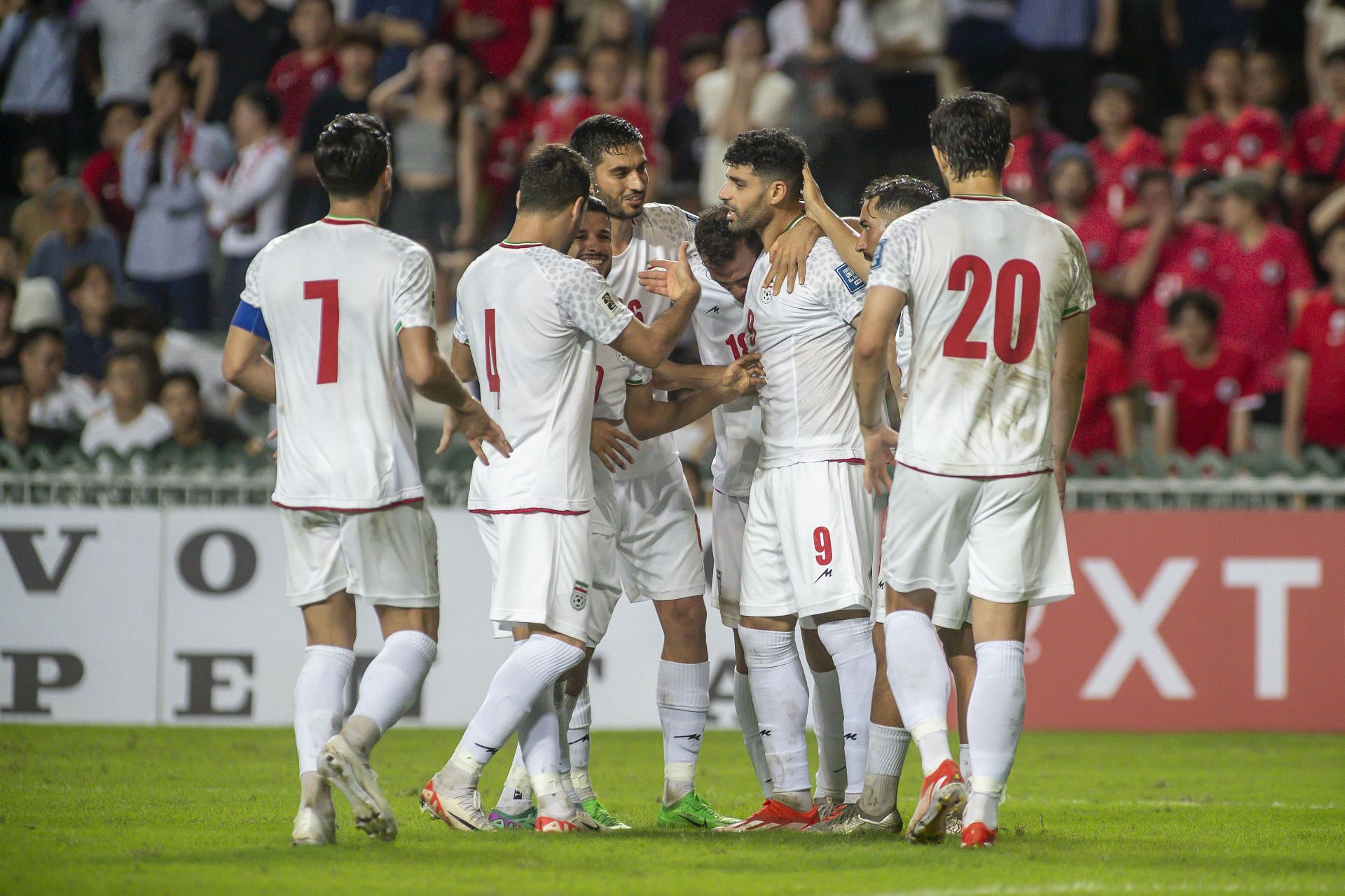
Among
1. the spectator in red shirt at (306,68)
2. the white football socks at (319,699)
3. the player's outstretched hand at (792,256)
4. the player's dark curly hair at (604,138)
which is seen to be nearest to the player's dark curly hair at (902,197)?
the player's outstretched hand at (792,256)

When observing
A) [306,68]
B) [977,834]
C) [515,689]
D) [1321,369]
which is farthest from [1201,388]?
[306,68]

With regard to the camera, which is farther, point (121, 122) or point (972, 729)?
point (121, 122)

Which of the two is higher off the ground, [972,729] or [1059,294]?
[1059,294]

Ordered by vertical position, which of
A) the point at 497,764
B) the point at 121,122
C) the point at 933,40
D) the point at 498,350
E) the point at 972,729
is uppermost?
the point at 933,40

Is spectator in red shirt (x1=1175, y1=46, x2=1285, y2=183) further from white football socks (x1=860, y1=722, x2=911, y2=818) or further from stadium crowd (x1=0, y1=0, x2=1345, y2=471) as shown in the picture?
white football socks (x1=860, y1=722, x2=911, y2=818)

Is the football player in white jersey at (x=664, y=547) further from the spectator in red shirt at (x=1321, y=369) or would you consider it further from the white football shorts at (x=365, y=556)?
the spectator in red shirt at (x=1321, y=369)

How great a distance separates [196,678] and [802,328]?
552cm

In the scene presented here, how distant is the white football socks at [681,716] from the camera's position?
6.12 m

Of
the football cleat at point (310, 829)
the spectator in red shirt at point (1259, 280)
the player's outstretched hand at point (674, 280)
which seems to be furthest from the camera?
the spectator in red shirt at point (1259, 280)

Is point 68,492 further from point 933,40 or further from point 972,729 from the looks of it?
point 933,40

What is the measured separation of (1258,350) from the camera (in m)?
11.1

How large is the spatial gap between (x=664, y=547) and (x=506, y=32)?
9.26m

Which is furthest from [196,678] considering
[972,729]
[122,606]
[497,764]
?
[972,729]

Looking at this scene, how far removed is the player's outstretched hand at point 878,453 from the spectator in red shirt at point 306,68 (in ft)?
30.1
